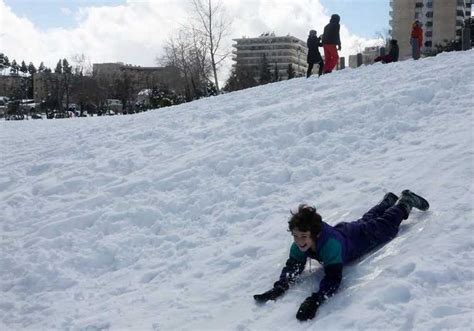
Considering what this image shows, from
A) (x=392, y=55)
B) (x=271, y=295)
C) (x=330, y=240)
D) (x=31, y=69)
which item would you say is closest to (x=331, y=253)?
(x=330, y=240)

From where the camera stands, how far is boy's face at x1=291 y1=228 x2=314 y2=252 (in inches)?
153

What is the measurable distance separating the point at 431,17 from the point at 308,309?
289ft

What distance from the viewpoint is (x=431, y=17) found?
80.9 metres

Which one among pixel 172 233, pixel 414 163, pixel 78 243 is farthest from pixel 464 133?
pixel 78 243

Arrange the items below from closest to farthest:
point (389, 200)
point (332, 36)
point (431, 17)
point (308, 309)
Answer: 1. point (308, 309)
2. point (389, 200)
3. point (332, 36)
4. point (431, 17)

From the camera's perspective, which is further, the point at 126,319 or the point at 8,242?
the point at 8,242

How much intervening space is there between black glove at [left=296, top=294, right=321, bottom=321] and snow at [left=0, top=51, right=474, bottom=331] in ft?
0.24

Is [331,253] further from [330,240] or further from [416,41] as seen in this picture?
[416,41]

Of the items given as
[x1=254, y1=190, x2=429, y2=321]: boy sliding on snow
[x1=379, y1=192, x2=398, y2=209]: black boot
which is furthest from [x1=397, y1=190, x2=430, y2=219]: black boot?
[x1=379, y1=192, x2=398, y2=209]: black boot

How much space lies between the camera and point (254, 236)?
5.38m

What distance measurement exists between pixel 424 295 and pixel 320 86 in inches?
343

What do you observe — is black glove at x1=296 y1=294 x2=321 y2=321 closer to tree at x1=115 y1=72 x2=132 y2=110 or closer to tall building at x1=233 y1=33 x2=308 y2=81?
tree at x1=115 y1=72 x2=132 y2=110

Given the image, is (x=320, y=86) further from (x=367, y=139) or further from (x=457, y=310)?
(x=457, y=310)

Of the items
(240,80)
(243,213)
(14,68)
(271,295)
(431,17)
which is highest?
(431,17)
